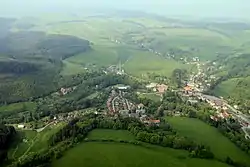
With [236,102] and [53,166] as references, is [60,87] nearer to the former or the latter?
[236,102]

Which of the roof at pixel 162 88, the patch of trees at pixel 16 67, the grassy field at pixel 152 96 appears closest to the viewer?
the grassy field at pixel 152 96

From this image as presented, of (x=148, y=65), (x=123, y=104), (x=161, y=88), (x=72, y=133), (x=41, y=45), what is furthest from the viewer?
(x=41, y=45)

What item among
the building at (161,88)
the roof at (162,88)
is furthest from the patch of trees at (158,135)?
the roof at (162,88)

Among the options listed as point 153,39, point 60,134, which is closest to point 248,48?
point 153,39

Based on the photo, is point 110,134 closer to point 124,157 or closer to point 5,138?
point 124,157

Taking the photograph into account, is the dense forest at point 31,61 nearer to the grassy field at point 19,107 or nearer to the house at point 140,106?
the grassy field at point 19,107

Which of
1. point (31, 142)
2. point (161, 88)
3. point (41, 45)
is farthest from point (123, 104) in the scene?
point (41, 45)
